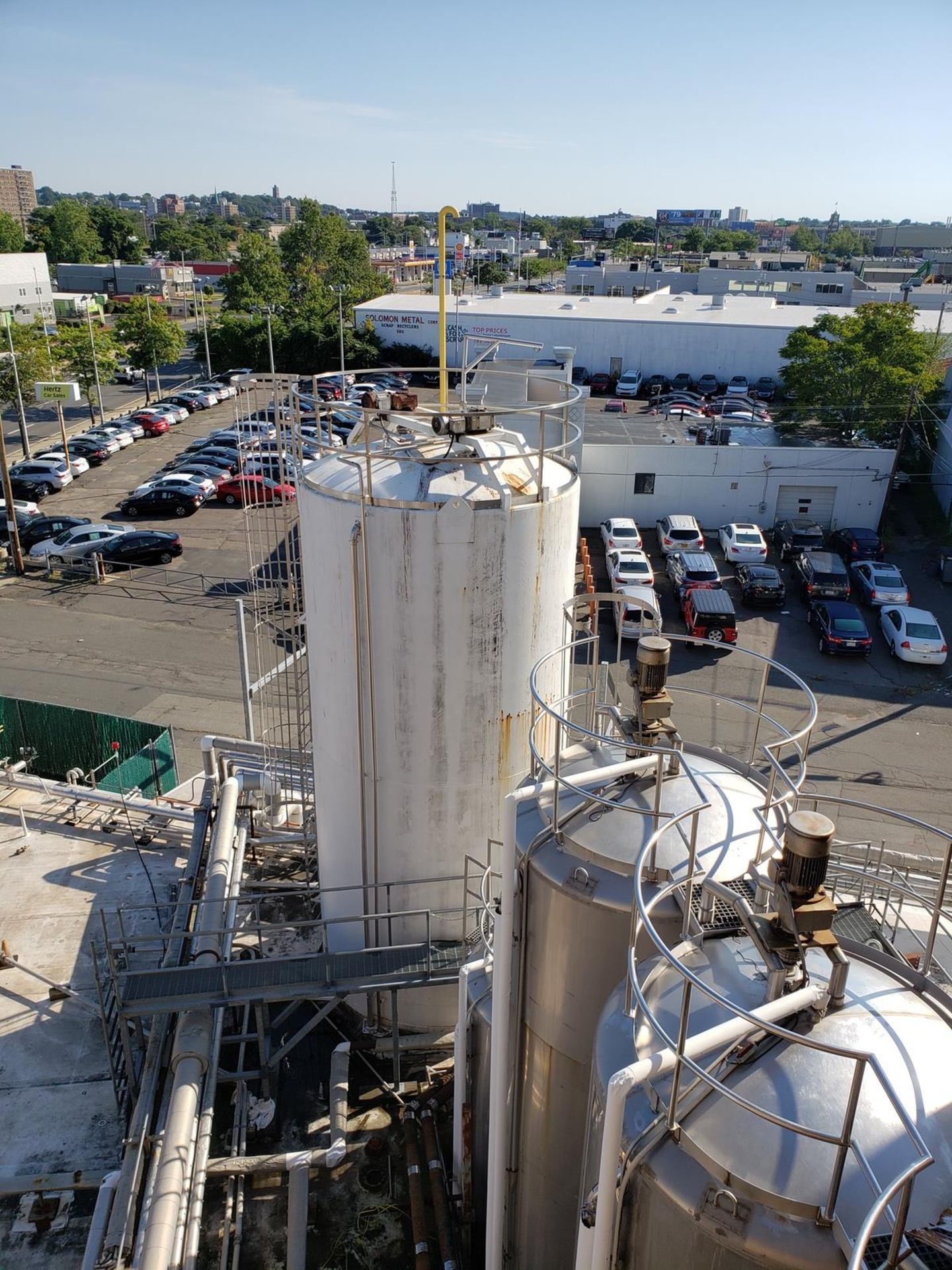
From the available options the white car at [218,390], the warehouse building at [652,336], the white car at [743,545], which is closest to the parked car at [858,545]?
the white car at [743,545]

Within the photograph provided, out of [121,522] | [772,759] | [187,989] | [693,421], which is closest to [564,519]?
[772,759]

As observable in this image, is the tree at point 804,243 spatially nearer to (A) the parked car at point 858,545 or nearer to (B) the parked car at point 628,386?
(B) the parked car at point 628,386

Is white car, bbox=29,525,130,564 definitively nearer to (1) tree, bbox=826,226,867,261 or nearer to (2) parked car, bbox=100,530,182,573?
(2) parked car, bbox=100,530,182,573

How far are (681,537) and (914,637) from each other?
7830 mm

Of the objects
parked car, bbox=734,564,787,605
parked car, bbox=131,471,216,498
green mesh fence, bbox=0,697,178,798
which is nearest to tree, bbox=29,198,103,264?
parked car, bbox=131,471,216,498

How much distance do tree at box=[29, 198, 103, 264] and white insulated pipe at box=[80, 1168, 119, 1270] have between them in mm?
108205

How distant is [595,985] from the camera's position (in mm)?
5543

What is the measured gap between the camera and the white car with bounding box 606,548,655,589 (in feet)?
80.2

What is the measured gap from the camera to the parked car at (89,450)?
1485 inches

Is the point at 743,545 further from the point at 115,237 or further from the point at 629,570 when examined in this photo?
the point at 115,237

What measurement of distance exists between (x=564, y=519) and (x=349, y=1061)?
5.88 m

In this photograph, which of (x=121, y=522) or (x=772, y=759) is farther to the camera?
(x=121, y=522)

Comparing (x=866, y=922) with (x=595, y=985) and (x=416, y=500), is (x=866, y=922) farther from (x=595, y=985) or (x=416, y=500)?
(x=416, y=500)

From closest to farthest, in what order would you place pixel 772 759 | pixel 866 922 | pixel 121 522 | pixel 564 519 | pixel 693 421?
pixel 772 759
pixel 866 922
pixel 564 519
pixel 121 522
pixel 693 421
